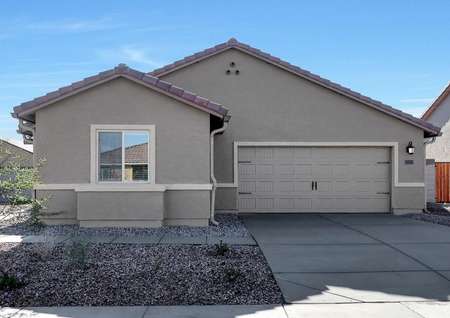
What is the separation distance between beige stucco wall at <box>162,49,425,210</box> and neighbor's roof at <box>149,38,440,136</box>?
0.62ft

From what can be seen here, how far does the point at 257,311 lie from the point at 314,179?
10.6 metres

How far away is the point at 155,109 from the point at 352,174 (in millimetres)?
7396

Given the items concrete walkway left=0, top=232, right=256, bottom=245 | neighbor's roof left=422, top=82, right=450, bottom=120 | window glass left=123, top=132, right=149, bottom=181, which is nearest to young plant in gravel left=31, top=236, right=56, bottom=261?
concrete walkway left=0, top=232, right=256, bottom=245

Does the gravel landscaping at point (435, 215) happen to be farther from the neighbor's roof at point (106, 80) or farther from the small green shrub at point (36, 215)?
the small green shrub at point (36, 215)

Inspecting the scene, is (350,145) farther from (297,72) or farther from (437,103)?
(437,103)

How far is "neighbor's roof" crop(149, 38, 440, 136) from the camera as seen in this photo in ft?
51.6

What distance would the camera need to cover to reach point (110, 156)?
12.4 meters

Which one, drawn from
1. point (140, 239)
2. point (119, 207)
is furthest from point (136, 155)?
point (140, 239)

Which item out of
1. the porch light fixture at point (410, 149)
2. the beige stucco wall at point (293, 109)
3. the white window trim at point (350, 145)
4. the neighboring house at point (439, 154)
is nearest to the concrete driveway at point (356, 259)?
the white window trim at point (350, 145)

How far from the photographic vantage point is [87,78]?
40.6 feet

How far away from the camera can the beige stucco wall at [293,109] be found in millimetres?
15867

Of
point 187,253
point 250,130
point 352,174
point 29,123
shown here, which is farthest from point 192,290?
point 352,174

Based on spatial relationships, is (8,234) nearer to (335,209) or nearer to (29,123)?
(29,123)

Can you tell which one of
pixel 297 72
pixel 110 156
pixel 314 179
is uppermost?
pixel 297 72
